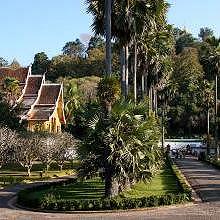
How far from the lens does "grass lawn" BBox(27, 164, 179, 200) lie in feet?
101

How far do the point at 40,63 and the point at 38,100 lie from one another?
204 feet

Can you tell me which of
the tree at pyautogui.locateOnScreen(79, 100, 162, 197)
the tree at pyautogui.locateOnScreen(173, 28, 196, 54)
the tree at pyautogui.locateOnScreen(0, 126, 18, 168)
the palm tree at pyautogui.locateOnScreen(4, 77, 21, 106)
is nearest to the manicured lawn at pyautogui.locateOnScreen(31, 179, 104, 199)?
the tree at pyautogui.locateOnScreen(79, 100, 162, 197)

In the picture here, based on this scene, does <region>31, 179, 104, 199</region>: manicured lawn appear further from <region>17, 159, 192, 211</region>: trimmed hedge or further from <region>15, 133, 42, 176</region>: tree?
<region>15, 133, 42, 176</region>: tree

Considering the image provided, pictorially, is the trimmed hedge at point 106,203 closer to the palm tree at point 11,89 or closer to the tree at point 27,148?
the tree at point 27,148

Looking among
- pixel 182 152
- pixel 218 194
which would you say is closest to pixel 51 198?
pixel 218 194

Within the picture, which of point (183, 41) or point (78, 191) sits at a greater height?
point (183, 41)

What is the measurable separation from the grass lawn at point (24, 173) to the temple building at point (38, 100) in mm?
10561

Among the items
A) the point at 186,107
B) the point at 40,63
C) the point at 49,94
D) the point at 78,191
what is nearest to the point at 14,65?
the point at 40,63

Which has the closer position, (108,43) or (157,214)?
(157,214)

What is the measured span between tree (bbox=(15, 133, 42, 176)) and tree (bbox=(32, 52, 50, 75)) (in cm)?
8024

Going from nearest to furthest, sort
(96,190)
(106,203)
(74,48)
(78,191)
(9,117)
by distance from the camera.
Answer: (106,203) < (96,190) < (78,191) < (9,117) < (74,48)

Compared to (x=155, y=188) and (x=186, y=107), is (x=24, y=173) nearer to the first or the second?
(x=155, y=188)

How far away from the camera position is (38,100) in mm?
72938

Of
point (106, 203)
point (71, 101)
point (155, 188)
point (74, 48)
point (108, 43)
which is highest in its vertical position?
point (74, 48)
